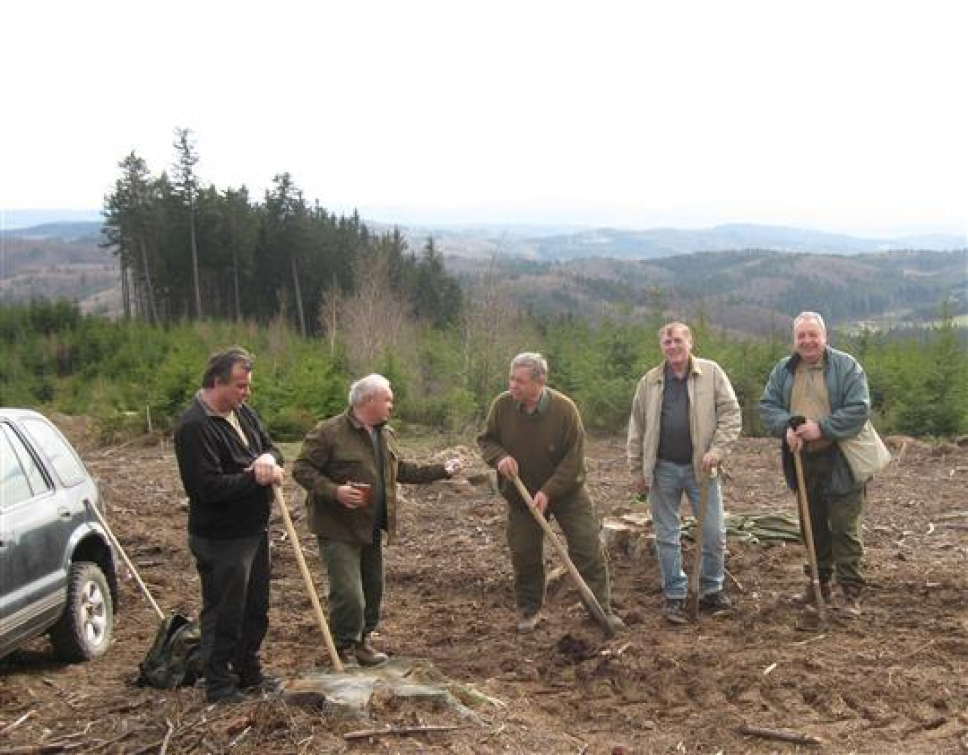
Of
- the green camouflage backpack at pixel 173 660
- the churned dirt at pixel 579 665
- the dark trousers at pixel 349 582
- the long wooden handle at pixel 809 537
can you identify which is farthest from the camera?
the long wooden handle at pixel 809 537

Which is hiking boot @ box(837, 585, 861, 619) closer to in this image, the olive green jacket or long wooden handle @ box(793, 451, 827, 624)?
long wooden handle @ box(793, 451, 827, 624)

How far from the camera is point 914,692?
17.0 ft

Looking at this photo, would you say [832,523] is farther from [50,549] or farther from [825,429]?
[50,549]

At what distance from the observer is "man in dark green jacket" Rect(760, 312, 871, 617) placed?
6.39 metres

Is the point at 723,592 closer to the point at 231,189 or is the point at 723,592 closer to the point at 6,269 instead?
the point at 231,189

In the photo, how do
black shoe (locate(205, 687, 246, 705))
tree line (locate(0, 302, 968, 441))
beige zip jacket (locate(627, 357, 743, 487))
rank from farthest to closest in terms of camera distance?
1. tree line (locate(0, 302, 968, 441))
2. beige zip jacket (locate(627, 357, 743, 487))
3. black shoe (locate(205, 687, 246, 705))

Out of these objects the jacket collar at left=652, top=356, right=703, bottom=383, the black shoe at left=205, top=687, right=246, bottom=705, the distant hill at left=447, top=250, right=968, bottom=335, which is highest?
the jacket collar at left=652, top=356, right=703, bottom=383

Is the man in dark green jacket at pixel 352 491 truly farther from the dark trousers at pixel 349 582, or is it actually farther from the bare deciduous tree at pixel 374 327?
the bare deciduous tree at pixel 374 327

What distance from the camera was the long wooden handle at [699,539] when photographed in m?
6.46

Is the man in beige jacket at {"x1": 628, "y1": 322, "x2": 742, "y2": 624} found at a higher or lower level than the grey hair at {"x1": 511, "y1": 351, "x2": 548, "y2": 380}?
lower

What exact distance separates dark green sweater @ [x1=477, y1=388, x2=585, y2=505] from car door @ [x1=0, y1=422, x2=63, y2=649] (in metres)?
2.78

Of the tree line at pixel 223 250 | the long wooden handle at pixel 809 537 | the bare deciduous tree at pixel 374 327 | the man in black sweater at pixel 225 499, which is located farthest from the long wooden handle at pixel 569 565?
the tree line at pixel 223 250

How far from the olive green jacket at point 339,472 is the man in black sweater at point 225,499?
1.87 ft

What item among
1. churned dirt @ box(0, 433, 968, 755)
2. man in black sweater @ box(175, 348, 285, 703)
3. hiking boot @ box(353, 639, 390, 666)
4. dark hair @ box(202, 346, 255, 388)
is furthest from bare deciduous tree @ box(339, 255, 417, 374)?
dark hair @ box(202, 346, 255, 388)
